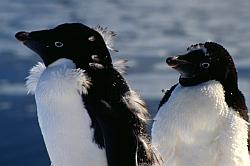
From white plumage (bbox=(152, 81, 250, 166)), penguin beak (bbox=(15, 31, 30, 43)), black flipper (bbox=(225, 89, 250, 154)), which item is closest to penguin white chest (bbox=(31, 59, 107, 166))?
penguin beak (bbox=(15, 31, 30, 43))

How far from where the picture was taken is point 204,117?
480 centimetres

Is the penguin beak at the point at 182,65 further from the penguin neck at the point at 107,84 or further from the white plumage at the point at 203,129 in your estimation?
the penguin neck at the point at 107,84

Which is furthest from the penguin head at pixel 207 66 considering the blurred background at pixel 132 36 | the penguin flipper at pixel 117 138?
the blurred background at pixel 132 36

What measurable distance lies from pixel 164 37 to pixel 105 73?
8587 mm

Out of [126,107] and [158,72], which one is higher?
[126,107]

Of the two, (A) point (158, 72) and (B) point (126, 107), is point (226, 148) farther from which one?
(A) point (158, 72)

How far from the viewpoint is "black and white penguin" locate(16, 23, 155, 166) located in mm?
4301

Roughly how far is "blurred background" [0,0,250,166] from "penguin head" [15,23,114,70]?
15.1ft

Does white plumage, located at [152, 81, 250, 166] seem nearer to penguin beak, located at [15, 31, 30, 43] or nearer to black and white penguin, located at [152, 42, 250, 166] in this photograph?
black and white penguin, located at [152, 42, 250, 166]

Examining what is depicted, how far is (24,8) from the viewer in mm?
14438

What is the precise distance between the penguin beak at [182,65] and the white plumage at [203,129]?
0.25 ft

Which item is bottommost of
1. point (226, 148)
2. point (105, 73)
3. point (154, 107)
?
point (154, 107)

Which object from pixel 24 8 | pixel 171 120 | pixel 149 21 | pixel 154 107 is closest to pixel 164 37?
pixel 149 21

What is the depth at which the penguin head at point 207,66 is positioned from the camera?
4.85 m
